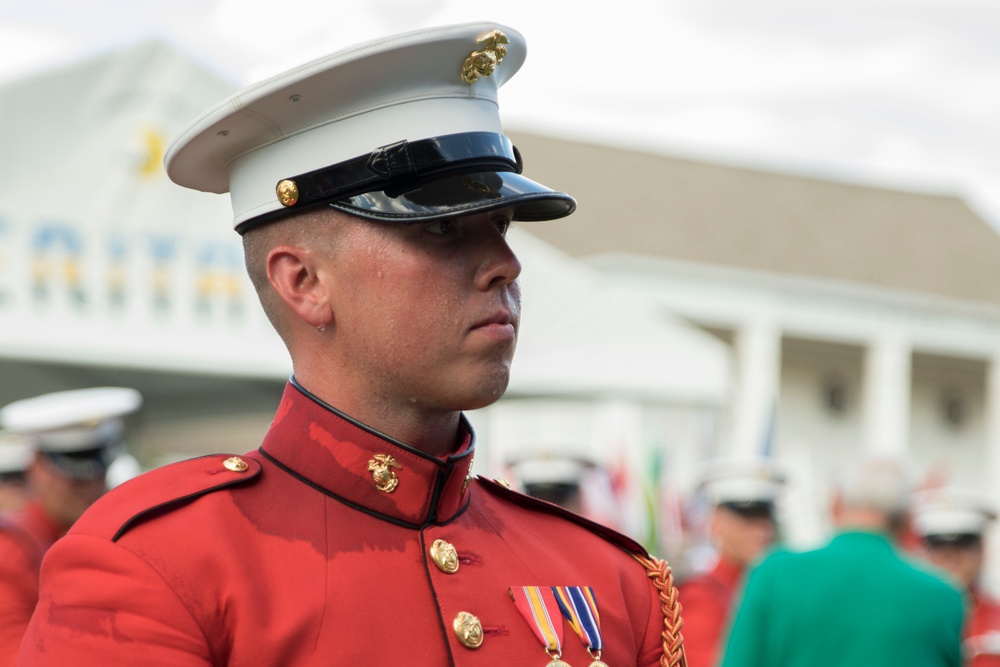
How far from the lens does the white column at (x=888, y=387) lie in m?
35.6

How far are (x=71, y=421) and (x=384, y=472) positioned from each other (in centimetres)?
419

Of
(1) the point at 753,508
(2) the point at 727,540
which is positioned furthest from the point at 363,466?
(1) the point at 753,508

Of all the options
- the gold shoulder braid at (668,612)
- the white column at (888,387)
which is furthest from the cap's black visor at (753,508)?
the white column at (888,387)

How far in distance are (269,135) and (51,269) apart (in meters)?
10.8

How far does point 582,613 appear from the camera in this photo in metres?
1.83

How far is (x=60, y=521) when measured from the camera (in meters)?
5.27

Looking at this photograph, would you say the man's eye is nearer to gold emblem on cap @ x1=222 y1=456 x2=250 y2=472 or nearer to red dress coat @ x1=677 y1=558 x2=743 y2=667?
gold emblem on cap @ x1=222 y1=456 x2=250 y2=472

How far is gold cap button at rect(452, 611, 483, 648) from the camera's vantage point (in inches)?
67.3

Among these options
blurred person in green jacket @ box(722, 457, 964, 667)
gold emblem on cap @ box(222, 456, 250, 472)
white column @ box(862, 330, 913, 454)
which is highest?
white column @ box(862, 330, 913, 454)

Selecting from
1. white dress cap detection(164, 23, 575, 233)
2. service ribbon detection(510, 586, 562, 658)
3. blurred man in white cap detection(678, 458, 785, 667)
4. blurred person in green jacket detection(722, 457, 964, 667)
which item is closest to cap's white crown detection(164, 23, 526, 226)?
white dress cap detection(164, 23, 575, 233)

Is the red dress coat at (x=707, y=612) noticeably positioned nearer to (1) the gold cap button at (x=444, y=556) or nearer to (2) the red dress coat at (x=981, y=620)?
(2) the red dress coat at (x=981, y=620)

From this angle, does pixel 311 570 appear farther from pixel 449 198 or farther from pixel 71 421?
pixel 71 421

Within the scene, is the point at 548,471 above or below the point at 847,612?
above

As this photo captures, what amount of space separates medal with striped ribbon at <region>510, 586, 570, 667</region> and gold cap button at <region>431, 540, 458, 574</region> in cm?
8
